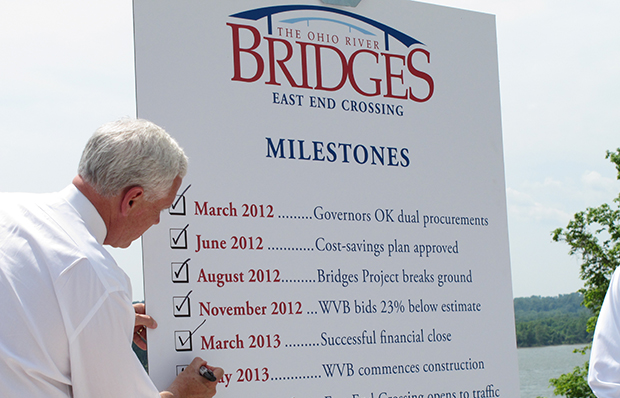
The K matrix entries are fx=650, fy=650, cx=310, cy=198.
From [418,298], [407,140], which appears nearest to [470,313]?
[418,298]

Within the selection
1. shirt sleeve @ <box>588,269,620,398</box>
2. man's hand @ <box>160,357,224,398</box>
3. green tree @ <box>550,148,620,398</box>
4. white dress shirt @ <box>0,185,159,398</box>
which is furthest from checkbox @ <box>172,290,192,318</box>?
green tree @ <box>550,148,620,398</box>

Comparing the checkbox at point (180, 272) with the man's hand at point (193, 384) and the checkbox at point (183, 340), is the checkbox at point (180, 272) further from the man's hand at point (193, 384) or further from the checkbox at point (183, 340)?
Answer: the man's hand at point (193, 384)

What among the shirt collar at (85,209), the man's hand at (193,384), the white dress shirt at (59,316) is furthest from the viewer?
the man's hand at (193,384)

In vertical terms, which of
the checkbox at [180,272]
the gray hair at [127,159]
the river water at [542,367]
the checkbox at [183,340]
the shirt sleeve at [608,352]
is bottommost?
the river water at [542,367]

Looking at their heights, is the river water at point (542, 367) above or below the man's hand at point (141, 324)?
below

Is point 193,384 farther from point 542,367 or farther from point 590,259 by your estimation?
point 542,367

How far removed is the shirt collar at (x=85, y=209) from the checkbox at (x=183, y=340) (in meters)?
0.69

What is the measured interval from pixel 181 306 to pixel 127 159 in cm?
79

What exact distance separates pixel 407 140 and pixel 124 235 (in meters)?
1.49

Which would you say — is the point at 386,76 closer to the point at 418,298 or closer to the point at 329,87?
the point at 329,87

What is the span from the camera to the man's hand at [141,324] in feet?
7.46

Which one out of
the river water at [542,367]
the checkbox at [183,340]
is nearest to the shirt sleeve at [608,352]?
the checkbox at [183,340]

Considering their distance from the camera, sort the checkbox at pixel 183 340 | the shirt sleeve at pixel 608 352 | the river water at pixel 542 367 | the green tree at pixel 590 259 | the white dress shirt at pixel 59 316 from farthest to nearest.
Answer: the river water at pixel 542 367
the green tree at pixel 590 259
the shirt sleeve at pixel 608 352
the checkbox at pixel 183 340
the white dress shirt at pixel 59 316

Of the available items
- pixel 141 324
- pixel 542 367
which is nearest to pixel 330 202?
pixel 141 324
